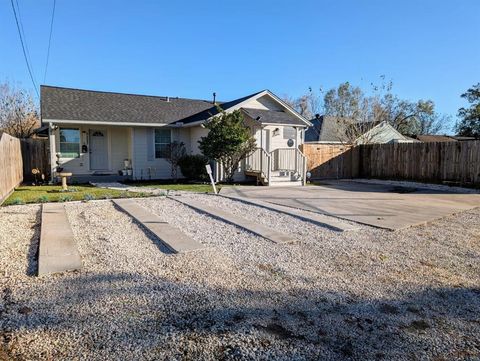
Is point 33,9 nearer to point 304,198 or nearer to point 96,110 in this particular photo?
point 96,110

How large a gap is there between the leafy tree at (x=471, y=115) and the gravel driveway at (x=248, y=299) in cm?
3313

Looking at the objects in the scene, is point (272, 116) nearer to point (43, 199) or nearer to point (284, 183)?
point (284, 183)

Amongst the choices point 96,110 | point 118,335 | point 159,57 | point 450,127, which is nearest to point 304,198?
point 118,335

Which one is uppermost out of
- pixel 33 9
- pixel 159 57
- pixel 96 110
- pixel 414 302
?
pixel 159 57

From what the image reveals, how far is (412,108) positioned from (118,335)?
43468 millimetres

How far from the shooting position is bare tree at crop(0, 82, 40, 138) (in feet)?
78.7

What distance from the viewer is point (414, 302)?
3197mm

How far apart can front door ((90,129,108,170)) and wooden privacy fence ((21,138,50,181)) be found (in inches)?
85.7

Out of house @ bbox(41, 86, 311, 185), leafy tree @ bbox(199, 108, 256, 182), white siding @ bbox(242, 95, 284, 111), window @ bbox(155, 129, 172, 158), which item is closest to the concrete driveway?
leafy tree @ bbox(199, 108, 256, 182)

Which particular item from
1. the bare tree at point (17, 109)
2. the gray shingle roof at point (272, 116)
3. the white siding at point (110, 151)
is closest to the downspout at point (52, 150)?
the white siding at point (110, 151)

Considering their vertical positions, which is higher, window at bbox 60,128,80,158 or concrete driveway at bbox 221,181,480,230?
window at bbox 60,128,80,158

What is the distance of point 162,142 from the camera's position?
15242 mm

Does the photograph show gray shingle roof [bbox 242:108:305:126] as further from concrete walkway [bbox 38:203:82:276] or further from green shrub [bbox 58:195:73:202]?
concrete walkway [bbox 38:203:82:276]

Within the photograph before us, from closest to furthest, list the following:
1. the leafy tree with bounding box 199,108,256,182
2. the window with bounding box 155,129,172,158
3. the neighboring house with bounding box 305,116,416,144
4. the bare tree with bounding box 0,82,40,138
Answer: the leafy tree with bounding box 199,108,256,182, the window with bounding box 155,129,172,158, the neighboring house with bounding box 305,116,416,144, the bare tree with bounding box 0,82,40,138
